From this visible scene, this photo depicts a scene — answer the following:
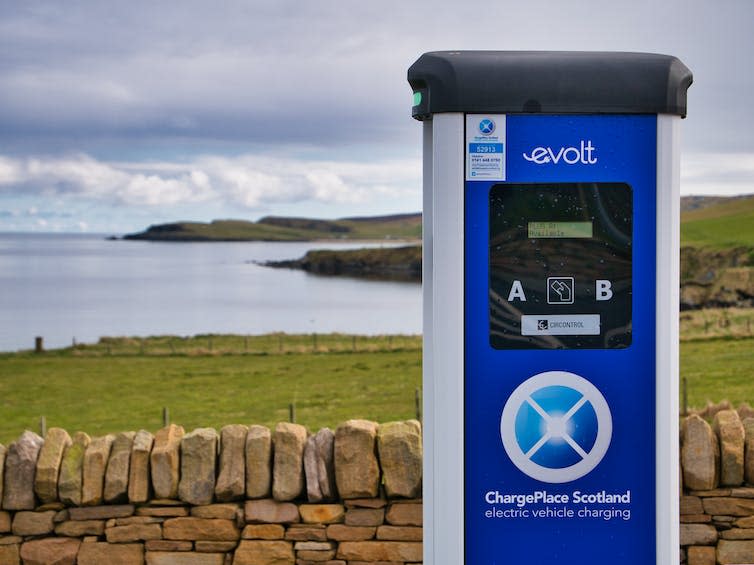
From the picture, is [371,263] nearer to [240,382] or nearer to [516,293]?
[240,382]

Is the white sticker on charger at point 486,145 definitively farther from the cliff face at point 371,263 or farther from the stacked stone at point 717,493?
the cliff face at point 371,263

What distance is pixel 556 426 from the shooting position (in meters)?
3.47

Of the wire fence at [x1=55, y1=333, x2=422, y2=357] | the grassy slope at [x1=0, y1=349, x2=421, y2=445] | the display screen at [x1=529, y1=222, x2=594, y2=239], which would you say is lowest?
the grassy slope at [x1=0, y1=349, x2=421, y2=445]

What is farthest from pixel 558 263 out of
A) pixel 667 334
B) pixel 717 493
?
pixel 717 493

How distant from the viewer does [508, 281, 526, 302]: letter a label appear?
3408 millimetres

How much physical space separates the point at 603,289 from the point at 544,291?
0.71ft

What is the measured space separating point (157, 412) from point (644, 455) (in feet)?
40.5

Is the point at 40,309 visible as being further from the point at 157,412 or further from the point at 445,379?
the point at 445,379

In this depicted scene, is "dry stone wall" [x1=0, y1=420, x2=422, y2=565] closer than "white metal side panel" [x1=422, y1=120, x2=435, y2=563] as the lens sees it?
No

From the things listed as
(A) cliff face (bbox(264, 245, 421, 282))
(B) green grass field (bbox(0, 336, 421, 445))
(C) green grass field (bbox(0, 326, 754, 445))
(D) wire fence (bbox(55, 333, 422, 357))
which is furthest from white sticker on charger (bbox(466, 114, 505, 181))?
(A) cliff face (bbox(264, 245, 421, 282))

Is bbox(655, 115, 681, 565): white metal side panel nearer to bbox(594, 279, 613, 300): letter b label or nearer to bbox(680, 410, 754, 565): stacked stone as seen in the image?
bbox(594, 279, 613, 300): letter b label

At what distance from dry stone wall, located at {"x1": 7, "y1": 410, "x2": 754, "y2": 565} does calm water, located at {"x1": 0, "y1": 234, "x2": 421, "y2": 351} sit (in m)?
24.8

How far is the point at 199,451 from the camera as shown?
4629 mm

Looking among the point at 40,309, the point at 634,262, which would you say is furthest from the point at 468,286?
the point at 40,309
